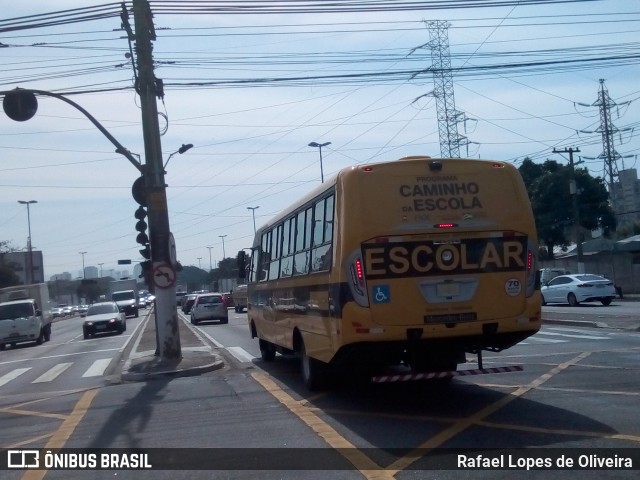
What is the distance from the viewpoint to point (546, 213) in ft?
196

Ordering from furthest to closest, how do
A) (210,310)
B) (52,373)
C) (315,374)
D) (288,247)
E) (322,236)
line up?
(210,310)
(52,373)
(288,247)
(315,374)
(322,236)

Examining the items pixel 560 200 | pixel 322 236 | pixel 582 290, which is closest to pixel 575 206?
pixel 560 200

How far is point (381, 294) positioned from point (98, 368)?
12.9 m

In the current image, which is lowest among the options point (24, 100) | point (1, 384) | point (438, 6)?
point (1, 384)

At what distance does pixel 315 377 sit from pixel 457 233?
382 cm

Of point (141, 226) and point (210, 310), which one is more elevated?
point (141, 226)

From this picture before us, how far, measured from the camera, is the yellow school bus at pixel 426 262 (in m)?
11.4

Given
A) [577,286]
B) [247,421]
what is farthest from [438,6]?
[577,286]

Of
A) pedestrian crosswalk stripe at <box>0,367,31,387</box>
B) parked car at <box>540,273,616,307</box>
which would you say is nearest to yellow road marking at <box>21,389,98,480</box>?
pedestrian crosswalk stripe at <box>0,367,31,387</box>

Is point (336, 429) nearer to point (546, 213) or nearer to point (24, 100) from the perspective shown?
point (24, 100)

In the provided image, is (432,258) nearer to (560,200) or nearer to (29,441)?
(29,441)

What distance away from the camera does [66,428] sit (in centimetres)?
1209

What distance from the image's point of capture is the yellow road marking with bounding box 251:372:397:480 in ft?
27.2

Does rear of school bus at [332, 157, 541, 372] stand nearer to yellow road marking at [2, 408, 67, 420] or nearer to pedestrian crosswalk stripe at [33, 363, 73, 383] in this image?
yellow road marking at [2, 408, 67, 420]
